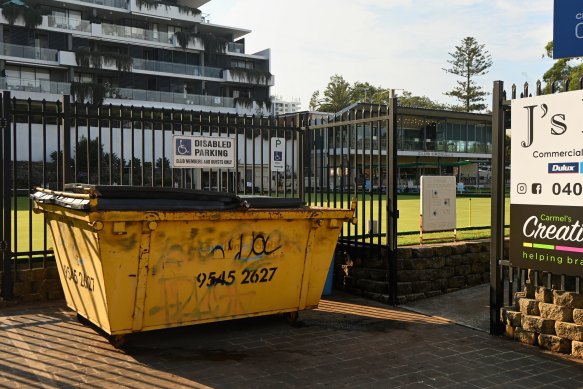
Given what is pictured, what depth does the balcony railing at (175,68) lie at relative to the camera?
173 feet

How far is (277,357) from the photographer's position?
5.55m

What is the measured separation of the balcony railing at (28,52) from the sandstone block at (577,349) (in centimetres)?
4948

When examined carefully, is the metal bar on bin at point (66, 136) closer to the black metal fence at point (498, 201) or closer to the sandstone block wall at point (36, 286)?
the sandstone block wall at point (36, 286)

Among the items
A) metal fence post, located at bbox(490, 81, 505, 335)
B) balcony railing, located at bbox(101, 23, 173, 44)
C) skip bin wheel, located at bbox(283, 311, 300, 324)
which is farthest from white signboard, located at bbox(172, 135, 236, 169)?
balcony railing, located at bbox(101, 23, 173, 44)

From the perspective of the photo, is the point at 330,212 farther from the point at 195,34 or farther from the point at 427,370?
the point at 195,34

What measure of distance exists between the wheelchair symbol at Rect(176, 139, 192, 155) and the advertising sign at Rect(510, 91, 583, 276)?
15.0 feet

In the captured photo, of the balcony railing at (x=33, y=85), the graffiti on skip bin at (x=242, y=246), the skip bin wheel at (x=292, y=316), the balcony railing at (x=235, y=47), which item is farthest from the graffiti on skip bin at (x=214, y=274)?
the balcony railing at (x=235, y=47)

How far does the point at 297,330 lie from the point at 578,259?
127 inches

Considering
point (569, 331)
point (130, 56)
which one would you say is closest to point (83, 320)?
point (569, 331)

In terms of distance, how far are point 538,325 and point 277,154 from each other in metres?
5.12

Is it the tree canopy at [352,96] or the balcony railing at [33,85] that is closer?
the balcony railing at [33,85]

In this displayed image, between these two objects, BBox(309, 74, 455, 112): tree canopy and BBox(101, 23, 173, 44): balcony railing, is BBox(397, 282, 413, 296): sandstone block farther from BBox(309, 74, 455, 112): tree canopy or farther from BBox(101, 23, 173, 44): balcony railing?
BBox(309, 74, 455, 112): tree canopy

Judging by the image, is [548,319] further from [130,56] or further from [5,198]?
[130,56]

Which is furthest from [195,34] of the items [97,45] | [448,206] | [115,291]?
[115,291]
